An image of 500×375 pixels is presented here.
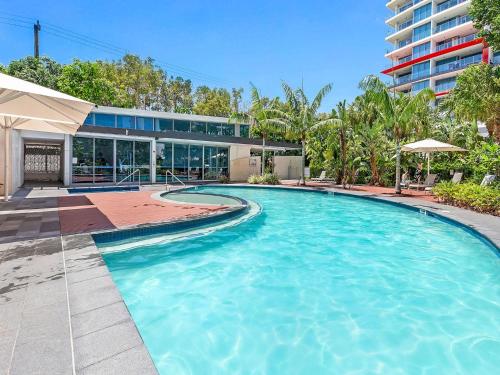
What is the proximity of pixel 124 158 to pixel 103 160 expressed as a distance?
1264 mm

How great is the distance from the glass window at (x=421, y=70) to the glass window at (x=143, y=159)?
4725 centimetres

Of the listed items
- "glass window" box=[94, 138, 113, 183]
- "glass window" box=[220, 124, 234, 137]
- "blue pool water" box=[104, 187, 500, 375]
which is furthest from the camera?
"glass window" box=[220, 124, 234, 137]

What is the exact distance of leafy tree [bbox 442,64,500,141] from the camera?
14.5m

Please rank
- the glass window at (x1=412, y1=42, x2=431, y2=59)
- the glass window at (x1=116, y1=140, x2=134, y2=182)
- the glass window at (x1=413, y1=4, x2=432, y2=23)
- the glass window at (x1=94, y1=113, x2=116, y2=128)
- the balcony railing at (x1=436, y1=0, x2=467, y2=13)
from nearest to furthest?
the glass window at (x1=116, y1=140, x2=134, y2=182), the glass window at (x1=94, y1=113, x2=116, y2=128), the balcony railing at (x1=436, y1=0, x2=467, y2=13), the glass window at (x1=413, y1=4, x2=432, y2=23), the glass window at (x1=412, y1=42, x2=431, y2=59)

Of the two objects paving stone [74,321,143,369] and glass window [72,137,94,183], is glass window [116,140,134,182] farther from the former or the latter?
paving stone [74,321,143,369]

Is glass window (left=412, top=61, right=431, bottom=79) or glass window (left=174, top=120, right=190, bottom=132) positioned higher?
glass window (left=412, top=61, right=431, bottom=79)

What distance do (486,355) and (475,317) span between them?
0.96 meters

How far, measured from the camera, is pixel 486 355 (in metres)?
3.42

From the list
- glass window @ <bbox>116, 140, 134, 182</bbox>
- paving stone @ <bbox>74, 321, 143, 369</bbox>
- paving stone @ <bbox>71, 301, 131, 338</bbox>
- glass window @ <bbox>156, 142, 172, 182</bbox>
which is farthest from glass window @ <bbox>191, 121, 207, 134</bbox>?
paving stone @ <bbox>74, 321, 143, 369</bbox>

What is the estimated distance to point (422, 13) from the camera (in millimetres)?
50000

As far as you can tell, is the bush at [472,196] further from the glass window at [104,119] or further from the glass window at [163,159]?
the glass window at [104,119]

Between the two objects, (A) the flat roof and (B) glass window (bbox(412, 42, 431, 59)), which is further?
(B) glass window (bbox(412, 42, 431, 59))

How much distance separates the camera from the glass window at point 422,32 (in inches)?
1930

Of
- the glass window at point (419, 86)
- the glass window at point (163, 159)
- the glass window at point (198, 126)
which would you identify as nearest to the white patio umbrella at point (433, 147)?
the glass window at point (163, 159)
